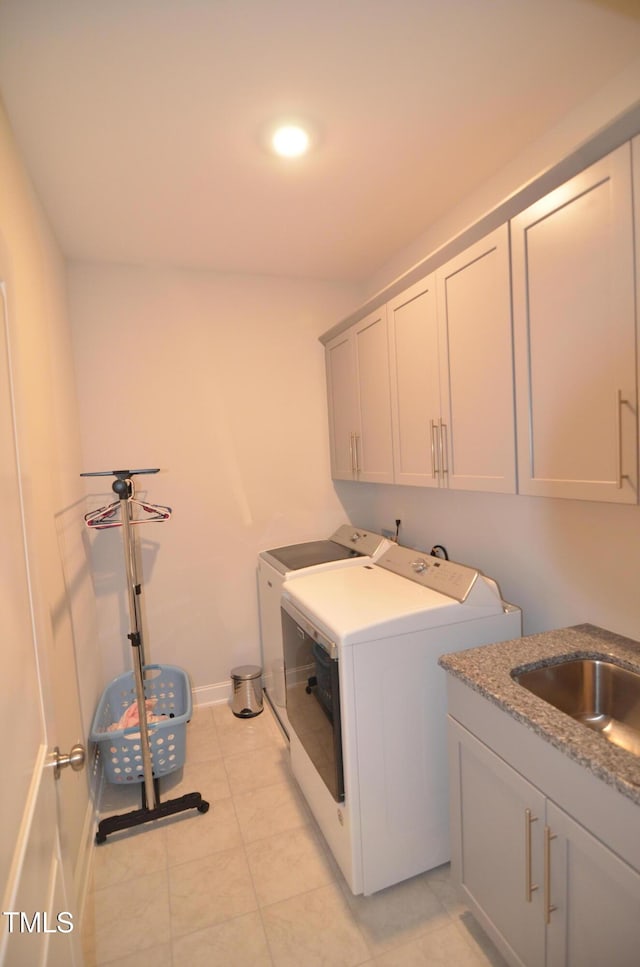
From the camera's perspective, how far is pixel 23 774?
725 mm

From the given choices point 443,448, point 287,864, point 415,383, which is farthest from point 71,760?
point 415,383

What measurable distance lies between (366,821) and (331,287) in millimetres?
2777

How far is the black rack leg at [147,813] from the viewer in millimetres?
1836

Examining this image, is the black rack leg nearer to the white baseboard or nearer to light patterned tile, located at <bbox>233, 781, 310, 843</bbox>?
light patterned tile, located at <bbox>233, 781, 310, 843</bbox>

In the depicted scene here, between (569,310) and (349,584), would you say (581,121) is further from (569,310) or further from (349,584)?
(349,584)

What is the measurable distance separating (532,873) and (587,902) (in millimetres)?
153

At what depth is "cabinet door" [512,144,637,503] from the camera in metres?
1.11

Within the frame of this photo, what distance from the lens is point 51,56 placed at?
4.11 feet

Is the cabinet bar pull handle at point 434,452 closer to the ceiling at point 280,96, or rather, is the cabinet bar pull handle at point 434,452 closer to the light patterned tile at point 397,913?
the ceiling at point 280,96

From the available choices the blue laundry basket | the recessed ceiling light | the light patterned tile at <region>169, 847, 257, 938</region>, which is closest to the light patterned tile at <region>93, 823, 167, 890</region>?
the light patterned tile at <region>169, 847, 257, 938</region>

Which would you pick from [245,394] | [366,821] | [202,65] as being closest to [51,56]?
[202,65]

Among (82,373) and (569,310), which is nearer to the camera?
(569,310)

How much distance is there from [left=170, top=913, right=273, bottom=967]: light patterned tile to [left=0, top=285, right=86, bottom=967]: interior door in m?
0.66

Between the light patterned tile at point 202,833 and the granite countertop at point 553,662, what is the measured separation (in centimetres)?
122
